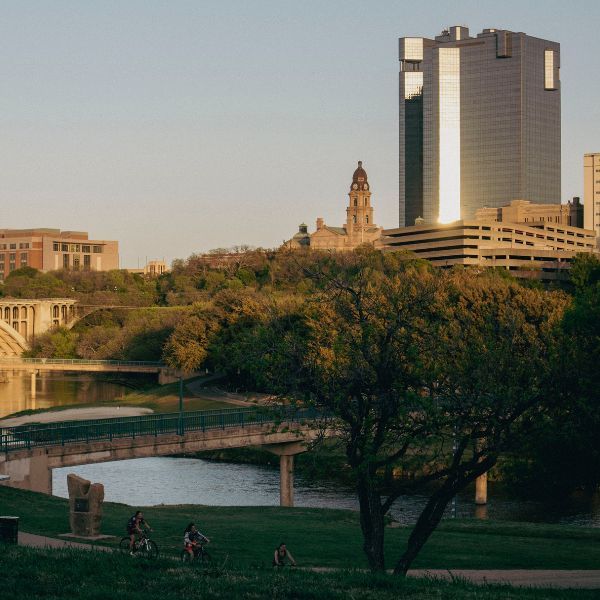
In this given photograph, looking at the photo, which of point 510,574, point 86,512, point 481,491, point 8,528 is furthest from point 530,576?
point 481,491

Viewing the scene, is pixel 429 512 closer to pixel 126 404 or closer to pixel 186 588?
pixel 186 588

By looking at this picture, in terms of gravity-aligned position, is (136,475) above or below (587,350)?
below

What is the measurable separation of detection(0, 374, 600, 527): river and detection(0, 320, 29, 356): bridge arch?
361ft

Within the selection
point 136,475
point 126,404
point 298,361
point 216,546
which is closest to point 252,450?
point 136,475

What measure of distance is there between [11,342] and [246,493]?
133028mm

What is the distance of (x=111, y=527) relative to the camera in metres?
39.7

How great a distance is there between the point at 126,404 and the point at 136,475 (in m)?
36.8

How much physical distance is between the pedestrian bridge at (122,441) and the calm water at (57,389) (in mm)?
54456

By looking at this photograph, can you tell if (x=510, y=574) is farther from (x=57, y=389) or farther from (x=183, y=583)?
(x=57, y=389)

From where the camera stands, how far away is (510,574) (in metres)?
33.7

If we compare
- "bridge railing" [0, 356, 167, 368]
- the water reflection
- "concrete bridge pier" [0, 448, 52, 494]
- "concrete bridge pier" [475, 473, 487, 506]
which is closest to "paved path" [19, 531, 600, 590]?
"concrete bridge pier" [0, 448, 52, 494]

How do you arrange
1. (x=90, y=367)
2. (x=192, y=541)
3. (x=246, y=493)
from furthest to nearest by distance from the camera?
(x=90, y=367), (x=246, y=493), (x=192, y=541)

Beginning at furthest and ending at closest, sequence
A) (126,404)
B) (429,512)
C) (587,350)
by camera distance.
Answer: (126,404)
(587,350)
(429,512)

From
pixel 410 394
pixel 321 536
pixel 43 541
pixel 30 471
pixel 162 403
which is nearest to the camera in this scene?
pixel 410 394
